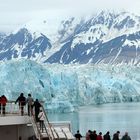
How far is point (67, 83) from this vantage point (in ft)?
239

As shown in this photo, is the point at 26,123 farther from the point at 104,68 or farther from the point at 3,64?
the point at 104,68

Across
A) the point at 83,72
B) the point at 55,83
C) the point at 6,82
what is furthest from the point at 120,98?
the point at 6,82

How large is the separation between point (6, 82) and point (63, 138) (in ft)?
152

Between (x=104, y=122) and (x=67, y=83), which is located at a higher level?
(x=67, y=83)

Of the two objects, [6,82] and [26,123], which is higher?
[6,82]

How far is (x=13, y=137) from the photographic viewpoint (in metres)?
13.4

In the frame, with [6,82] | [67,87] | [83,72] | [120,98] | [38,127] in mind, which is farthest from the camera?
[120,98]

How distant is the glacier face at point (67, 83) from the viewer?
196ft

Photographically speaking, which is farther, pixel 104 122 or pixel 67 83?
pixel 67 83

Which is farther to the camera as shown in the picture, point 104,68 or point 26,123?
point 104,68

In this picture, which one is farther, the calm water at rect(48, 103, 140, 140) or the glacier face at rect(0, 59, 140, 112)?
the glacier face at rect(0, 59, 140, 112)

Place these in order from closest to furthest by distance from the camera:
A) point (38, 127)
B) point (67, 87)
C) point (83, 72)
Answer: point (38, 127)
point (67, 87)
point (83, 72)

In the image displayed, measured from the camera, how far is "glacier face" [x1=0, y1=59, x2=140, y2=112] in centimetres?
5962

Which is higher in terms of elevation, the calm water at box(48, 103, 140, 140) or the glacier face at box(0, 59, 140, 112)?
the glacier face at box(0, 59, 140, 112)
